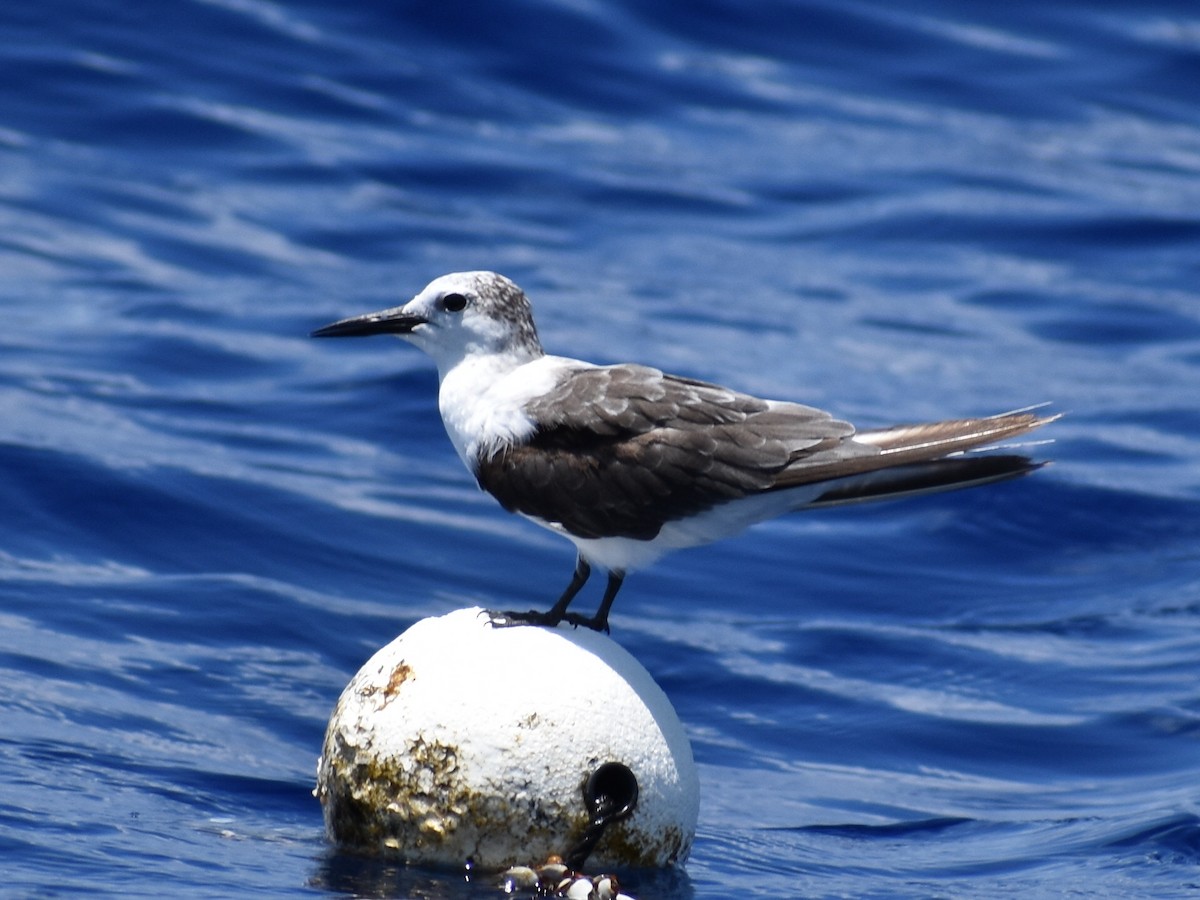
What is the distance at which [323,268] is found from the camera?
62.2ft

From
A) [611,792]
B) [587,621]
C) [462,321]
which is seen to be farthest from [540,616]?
[462,321]

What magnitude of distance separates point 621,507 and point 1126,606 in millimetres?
6420

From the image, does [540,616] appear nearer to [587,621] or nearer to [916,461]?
[587,621]

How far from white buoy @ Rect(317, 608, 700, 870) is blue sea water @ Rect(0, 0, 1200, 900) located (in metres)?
0.21

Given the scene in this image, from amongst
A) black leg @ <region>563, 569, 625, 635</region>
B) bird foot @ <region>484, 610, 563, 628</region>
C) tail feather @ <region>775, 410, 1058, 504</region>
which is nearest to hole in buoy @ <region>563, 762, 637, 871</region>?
bird foot @ <region>484, 610, 563, 628</region>

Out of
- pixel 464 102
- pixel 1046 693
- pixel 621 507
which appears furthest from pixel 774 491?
pixel 464 102

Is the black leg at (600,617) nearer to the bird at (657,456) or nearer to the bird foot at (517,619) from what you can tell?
the bird at (657,456)

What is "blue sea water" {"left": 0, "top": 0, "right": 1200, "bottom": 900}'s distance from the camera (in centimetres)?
897

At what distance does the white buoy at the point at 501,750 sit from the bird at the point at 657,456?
1.15 ft

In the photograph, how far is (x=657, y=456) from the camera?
7.25 meters

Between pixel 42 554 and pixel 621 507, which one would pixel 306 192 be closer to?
pixel 42 554

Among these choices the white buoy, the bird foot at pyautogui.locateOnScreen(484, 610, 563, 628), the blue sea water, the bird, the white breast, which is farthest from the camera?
the blue sea water

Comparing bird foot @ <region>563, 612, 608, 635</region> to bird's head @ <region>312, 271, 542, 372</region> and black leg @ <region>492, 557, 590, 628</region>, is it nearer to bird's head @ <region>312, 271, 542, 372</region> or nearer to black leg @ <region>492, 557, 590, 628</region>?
black leg @ <region>492, 557, 590, 628</region>

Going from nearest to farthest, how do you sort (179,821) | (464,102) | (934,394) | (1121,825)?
(179,821), (1121,825), (934,394), (464,102)
